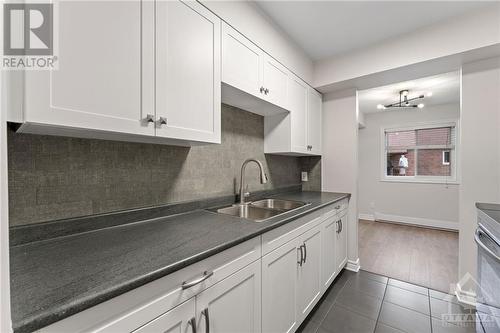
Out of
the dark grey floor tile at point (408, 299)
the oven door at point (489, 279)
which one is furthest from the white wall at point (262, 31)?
the dark grey floor tile at point (408, 299)

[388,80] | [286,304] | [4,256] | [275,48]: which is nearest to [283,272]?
[286,304]

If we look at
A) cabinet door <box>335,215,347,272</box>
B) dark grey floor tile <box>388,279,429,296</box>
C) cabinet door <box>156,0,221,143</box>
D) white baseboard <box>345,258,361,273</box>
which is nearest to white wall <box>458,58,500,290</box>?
dark grey floor tile <box>388,279,429,296</box>

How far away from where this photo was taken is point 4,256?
380 millimetres

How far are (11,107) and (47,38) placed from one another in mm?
265

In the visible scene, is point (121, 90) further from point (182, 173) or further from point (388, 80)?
point (388, 80)

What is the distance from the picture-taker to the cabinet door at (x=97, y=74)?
0.73m

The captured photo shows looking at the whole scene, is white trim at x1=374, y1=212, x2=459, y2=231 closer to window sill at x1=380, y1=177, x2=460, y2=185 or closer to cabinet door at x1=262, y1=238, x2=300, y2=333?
window sill at x1=380, y1=177, x2=460, y2=185

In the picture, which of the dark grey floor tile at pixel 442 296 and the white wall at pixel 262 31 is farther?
the dark grey floor tile at pixel 442 296

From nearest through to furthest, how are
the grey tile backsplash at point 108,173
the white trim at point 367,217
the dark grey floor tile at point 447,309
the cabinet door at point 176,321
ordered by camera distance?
the cabinet door at point 176,321 < the grey tile backsplash at point 108,173 < the dark grey floor tile at point 447,309 < the white trim at point 367,217

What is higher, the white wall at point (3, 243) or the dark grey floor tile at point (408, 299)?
the white wall at point (3, 243)

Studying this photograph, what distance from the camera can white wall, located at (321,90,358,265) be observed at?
2570 mm

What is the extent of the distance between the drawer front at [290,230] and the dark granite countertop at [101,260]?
0.08 meters

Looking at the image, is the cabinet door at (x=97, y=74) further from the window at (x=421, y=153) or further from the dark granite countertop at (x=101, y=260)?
the window at (x=421, y=153)

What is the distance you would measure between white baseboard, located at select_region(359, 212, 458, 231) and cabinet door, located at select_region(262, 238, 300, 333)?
4.14m
